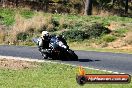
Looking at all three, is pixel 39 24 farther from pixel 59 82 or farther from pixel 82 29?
pixel 59 82

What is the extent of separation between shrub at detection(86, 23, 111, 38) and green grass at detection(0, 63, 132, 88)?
14579 millimetres

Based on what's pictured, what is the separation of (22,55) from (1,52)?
1683 mm

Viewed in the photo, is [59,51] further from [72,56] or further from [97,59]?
[97,59]

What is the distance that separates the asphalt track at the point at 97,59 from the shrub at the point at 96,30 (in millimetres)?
8477

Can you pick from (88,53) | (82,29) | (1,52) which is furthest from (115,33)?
(1,52)

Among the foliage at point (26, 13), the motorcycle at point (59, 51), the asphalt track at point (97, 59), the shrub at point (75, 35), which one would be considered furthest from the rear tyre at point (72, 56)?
the foliage at point (26, 13)

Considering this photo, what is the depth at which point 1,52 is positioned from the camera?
80.8ft

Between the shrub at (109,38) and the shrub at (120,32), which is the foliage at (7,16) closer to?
the shrub at (109,38)

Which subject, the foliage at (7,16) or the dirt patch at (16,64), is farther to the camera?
the foliage at (7,16)

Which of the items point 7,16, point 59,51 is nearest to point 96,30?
point 7,16

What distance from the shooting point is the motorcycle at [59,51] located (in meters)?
21.5

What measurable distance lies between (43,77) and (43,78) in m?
0.24

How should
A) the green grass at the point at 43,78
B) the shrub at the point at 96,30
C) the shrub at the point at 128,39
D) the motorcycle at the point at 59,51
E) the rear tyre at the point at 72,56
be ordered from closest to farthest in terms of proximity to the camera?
1. the green grass at the point at 43,78
2. the motorcycle at the point at 59,51
3. the rear tyre at the point at 72,56
4. the shrub at the point at 128,39
5. the shrub at the point at 96,30

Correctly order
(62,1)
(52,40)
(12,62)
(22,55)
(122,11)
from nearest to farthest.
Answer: (12,62), (52,40), (22,55), (62,1), (122,11)
